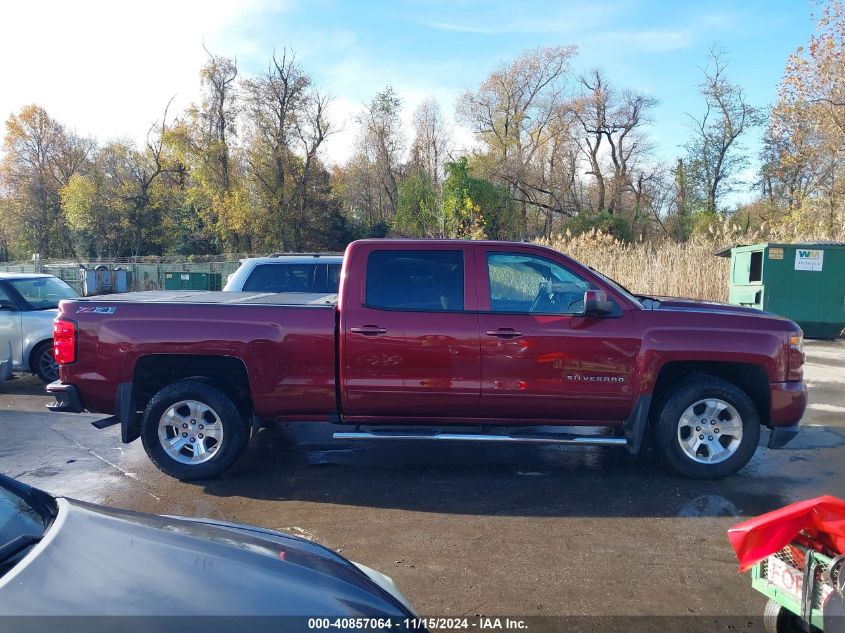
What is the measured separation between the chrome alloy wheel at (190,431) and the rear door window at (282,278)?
11.6 ft

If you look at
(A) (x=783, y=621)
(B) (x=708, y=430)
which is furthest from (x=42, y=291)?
(A) (x=783, y=621)

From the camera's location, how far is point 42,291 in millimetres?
9648

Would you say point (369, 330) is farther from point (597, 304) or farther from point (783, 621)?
point (783, 621)

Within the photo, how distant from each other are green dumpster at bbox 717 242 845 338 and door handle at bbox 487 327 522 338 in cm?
1006

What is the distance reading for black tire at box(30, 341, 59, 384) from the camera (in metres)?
9.02

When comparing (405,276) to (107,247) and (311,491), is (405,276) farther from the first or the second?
(107,247)

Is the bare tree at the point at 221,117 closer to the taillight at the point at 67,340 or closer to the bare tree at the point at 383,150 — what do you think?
the bare tree at the point at 383,150

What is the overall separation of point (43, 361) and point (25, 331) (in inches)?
19.6

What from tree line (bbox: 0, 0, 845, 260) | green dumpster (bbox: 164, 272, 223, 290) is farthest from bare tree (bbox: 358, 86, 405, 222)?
green dumpster (bbox: 164, 272, 223, 290)

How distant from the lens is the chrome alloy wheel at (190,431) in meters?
5.35

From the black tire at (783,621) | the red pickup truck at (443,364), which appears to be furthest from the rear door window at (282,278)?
the black tire at (783,621)

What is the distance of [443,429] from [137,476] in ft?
9.23

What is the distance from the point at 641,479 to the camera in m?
5.43

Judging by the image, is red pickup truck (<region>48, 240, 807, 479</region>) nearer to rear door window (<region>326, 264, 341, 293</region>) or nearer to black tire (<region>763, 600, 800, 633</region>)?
black tire (<region>763, 600, 800, 633</region>)
